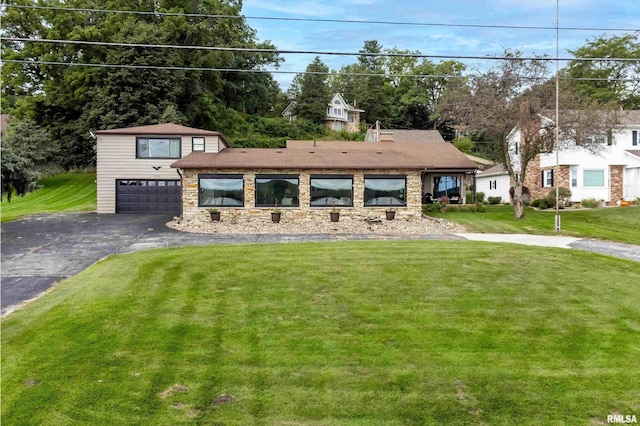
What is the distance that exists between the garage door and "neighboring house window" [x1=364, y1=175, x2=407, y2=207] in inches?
426

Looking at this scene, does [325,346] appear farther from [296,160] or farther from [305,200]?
[296,160]

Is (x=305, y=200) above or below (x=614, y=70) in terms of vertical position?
below

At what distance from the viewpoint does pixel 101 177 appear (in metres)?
26.5

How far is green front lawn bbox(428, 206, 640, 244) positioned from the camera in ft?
66.2

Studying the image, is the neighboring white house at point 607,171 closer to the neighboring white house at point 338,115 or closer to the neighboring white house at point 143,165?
the neighboring white house at point 143,165

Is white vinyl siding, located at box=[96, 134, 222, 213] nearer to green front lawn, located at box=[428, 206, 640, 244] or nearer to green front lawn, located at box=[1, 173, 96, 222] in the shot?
green front lawn, located at box=[1, 173, 96, 222]

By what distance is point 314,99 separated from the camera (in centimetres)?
6475

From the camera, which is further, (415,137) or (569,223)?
(415,137)

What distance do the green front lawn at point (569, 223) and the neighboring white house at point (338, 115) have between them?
41592 millimetres

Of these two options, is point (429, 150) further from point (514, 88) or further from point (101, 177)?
point (101, 177)

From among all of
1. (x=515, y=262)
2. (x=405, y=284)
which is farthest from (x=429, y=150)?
(x=405, y=284)

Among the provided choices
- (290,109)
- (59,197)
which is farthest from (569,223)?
(290,109)

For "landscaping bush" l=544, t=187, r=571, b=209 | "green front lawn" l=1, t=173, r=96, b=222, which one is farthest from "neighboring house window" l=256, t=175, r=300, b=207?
"landscaping bush" l=544, t=187, r=571, b=209

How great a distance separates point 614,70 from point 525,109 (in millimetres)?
35597
